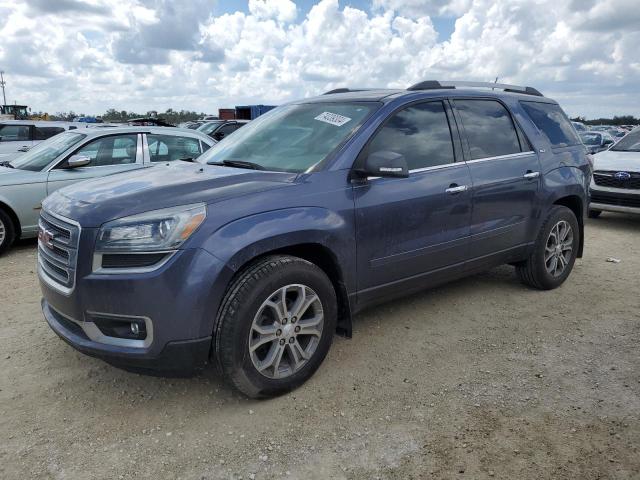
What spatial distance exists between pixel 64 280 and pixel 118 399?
80cm

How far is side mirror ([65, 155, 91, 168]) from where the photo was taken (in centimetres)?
672

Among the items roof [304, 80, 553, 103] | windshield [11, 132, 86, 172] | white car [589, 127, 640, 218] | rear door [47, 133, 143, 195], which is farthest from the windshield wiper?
white car [589, 127, 640, 218]

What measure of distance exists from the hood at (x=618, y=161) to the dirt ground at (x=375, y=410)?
499 cm

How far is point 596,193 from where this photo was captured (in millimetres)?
8953

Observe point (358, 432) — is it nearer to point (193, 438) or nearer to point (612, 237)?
point (193, 438)

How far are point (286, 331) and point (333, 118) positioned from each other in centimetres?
158

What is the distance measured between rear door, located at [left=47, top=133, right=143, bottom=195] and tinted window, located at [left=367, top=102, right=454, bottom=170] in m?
4.48

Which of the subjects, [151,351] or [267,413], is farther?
[267,413]

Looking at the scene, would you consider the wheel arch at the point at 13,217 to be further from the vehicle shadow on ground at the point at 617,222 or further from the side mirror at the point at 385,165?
the vehicle shadow on ground at the point at 617,222

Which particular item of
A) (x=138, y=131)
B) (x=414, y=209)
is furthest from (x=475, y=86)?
(x=138, y=131)

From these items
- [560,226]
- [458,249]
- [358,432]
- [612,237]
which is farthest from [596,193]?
[358,432]

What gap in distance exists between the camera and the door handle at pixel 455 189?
3923mm

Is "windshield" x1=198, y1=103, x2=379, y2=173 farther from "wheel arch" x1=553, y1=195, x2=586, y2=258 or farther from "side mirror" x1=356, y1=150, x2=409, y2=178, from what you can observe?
"wheel arch" x1=553, y1=195, x2=586, y2=258

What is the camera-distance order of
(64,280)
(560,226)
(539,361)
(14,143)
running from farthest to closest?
(14,143)
(560,226)
(539,361)
(64,280)
